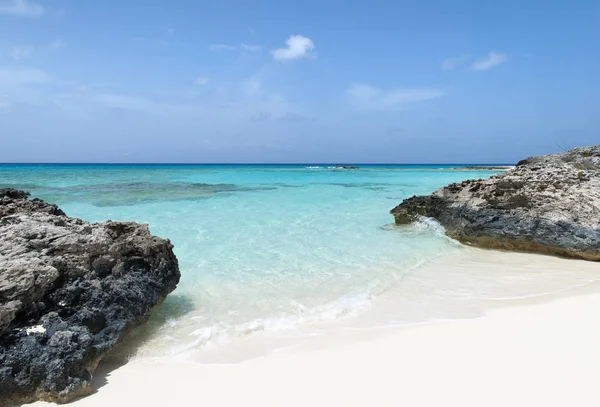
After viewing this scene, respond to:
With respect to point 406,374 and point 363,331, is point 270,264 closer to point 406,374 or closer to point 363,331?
point 363,331

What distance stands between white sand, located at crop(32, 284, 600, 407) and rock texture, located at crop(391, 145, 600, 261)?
3.48m

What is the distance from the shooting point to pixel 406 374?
291 centimetres

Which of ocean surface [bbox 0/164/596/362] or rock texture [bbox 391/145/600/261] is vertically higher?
rock texture [bbox 391/145/600/261]

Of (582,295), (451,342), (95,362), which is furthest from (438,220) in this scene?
(95,362)

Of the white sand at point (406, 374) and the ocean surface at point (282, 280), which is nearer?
the white sand at point (406, 374)

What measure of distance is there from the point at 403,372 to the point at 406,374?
0.03m

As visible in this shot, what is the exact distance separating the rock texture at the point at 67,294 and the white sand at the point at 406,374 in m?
0.34

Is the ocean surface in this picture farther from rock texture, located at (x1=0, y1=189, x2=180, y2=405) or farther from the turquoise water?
rock texture, located at (x1=0, y1=189, x2=180, y2=405)

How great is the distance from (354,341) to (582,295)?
332 centimetres

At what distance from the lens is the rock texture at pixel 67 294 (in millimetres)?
2734

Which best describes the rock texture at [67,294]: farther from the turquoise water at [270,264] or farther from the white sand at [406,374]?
the turquoise water at [270,264]

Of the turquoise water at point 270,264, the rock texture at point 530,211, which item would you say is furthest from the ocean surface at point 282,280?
the rock texture at point 530,211

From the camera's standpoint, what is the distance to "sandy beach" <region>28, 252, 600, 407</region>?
2639 millimetres

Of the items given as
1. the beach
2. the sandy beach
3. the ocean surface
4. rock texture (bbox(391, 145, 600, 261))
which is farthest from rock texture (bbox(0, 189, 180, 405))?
rock texture (bbox(391, 145, 600, 261))
